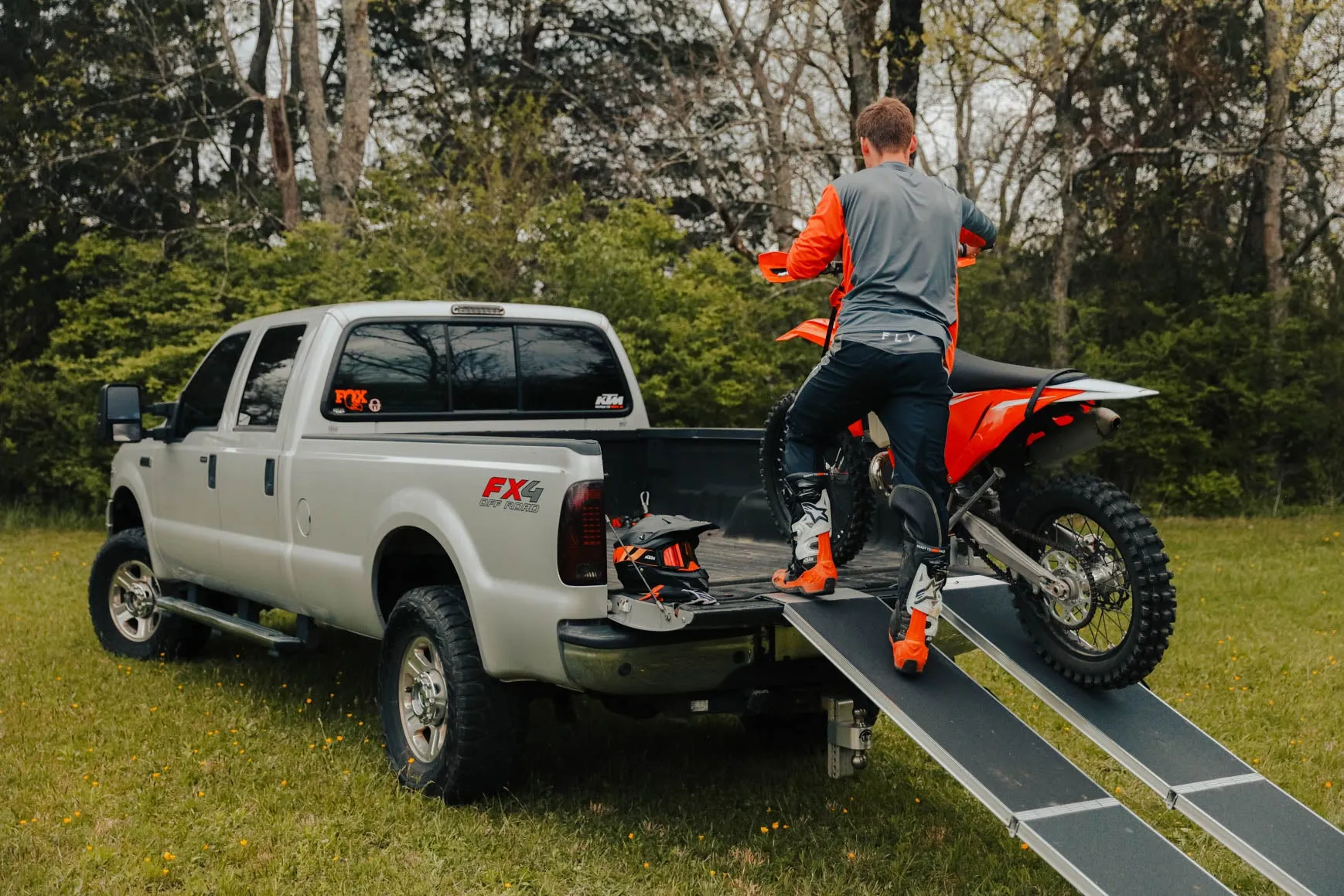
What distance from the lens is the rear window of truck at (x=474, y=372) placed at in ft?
20.1

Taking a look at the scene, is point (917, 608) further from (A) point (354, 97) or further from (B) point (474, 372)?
(A) point (354, 97)

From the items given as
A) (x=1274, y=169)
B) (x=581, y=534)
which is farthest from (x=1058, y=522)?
(x=1274, y=169)

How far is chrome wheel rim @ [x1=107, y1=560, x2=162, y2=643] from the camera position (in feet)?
25.6

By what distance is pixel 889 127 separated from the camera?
185 inches

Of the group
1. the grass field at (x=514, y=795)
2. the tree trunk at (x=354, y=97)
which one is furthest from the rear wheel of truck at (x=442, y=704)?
the tree trunk at (x=354, y=97)

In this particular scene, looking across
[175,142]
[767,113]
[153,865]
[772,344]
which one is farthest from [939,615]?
[175,142]

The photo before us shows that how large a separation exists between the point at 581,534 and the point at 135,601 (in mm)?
4739

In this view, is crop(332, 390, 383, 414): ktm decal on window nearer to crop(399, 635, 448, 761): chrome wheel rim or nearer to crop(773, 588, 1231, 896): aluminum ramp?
crop(399, 635, 448, 761): chrome wheel rim

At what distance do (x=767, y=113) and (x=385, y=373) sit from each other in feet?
36.0

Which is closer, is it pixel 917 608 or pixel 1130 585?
pixel 1130 585

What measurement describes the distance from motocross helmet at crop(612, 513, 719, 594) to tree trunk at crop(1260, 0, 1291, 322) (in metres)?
14.2

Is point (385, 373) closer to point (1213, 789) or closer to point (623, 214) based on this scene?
point (1213, 789)

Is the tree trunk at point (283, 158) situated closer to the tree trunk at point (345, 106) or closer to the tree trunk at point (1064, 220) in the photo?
the tree trunk at point (345, 106)

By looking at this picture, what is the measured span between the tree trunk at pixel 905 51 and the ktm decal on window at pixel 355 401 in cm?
1025
